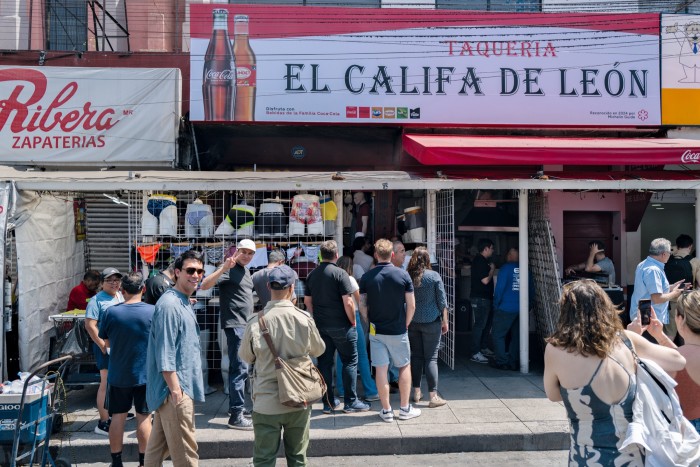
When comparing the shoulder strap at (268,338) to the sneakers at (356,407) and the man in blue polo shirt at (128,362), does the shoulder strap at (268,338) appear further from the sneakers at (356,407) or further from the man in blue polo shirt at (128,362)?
the sneakers at (356,407)

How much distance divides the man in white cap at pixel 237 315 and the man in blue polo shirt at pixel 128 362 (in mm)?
1210

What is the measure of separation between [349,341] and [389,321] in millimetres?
493

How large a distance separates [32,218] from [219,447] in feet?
12.9

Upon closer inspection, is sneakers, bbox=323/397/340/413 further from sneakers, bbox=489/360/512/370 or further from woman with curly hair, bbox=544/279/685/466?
woman with curly hair, bbox=544/279/685/466

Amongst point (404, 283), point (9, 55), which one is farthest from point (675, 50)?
point (9, 55)

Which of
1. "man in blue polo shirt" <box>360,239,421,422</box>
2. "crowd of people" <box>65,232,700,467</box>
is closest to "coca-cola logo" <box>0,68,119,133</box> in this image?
"crowd of people" <box>65,232,700,467</box>

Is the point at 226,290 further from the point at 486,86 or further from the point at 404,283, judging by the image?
the point at 486,86

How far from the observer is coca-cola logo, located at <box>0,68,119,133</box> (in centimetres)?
924

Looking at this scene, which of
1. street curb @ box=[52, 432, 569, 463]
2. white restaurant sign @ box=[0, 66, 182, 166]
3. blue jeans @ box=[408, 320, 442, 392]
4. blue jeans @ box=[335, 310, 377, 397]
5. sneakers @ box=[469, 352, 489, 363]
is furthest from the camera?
white restaurant sign @ box=[0, 66, 182, 166]

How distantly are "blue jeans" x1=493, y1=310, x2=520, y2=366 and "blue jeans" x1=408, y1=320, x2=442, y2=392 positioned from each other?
1.93 metres

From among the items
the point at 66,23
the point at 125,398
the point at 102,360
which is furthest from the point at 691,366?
the point at 66,23

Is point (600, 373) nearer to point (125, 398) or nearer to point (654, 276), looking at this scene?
point (125, 398)

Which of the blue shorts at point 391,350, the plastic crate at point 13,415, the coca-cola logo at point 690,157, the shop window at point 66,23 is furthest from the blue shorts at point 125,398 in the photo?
the shop window at point 66,23

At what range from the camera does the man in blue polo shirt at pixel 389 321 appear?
6.45 metres
